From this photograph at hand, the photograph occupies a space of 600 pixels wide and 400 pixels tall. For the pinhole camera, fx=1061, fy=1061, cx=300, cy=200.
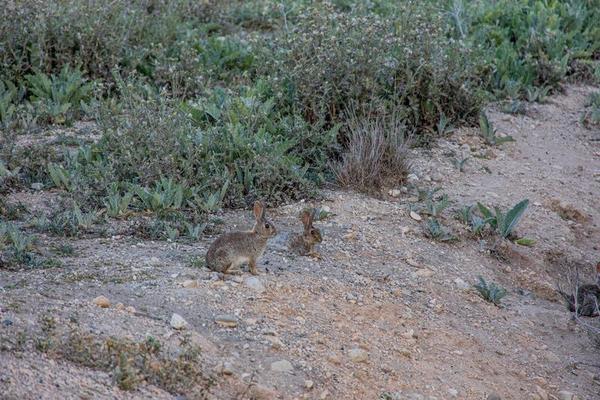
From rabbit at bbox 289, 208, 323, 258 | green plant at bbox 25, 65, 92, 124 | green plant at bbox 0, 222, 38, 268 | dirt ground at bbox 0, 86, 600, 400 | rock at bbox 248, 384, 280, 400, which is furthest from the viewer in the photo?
green plant at bbox 25, 65, 92, 124

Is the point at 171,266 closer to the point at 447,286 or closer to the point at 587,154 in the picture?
the point at 447,286

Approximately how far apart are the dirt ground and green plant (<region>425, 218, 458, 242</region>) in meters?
0.06

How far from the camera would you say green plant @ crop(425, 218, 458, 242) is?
25.5ft

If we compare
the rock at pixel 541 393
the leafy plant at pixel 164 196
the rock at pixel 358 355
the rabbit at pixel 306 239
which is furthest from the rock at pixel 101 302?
the rock at pixel 541 393

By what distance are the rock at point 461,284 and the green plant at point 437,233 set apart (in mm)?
523

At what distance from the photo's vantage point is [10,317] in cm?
536

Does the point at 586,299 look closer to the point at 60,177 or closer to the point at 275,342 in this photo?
the point at 275,342

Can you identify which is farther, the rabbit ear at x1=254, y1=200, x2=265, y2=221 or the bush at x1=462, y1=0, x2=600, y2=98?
the bush at x1=462, y1=0, x2=600, y2=98

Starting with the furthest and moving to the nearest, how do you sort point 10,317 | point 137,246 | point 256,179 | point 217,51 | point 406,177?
point 217,51 → point 406,177 → point 256,179 → point 137,246 → point 10,317

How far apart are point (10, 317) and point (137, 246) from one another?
1.67m

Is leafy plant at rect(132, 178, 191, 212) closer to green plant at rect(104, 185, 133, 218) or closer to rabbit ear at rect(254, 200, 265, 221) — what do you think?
green plant at rect(104, 185, 133, 218)

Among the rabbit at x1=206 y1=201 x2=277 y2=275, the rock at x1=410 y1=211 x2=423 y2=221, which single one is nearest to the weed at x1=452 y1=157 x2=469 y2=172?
the rock at x1=410 y1=211 x2=423 y2=221

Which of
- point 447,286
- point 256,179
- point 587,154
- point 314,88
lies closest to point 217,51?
point 314,88

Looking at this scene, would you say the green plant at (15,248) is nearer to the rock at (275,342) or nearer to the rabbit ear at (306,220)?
the rock at (275,342)
